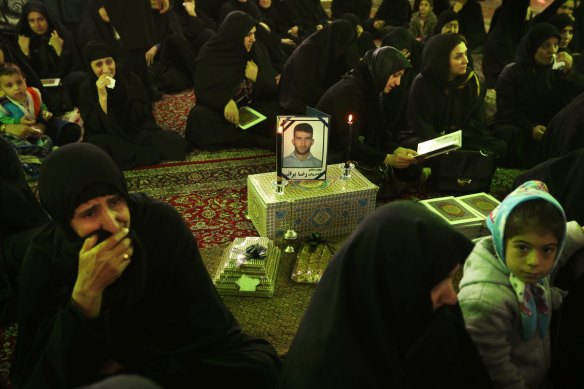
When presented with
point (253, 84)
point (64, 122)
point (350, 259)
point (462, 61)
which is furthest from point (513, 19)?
point (350, 259)

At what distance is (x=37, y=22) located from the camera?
5.01 meters

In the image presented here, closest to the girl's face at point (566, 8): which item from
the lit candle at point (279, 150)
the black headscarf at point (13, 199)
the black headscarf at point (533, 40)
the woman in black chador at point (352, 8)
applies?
the black headscarf at point (533, 40)

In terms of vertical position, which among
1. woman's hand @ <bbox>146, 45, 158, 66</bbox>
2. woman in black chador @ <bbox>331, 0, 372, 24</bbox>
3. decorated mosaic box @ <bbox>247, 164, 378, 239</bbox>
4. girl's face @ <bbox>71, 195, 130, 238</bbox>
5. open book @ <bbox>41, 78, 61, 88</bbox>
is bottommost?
decorated mosaic box @ <bbox>247, 164, 378, 239</bbox>

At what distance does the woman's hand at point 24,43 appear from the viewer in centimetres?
509

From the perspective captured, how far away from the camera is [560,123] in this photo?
11.3ft

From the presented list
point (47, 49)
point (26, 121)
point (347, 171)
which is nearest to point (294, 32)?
point (47, 49)

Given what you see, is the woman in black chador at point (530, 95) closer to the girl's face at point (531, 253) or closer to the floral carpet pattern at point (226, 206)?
the floral carpet pattern at point (226, 206)

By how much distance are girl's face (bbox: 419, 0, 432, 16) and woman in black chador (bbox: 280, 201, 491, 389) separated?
6.73 m

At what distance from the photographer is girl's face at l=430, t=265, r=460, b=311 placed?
1.21 metres

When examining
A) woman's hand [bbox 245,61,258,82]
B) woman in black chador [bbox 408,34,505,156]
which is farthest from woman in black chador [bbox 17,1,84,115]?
woman in black chador [bbox 408,34,505,156]

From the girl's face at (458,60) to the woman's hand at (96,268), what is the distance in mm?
3016

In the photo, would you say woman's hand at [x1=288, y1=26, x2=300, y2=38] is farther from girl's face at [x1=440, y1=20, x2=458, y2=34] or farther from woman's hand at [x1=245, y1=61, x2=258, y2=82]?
woman's hand at [x1=245, y1=61, x2=258, y2=82]

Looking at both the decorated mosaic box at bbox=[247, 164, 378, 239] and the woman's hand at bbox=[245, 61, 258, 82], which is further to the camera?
the woman's hand at bbox=[245, 61, 258, 82]

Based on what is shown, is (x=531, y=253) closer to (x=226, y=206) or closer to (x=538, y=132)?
(x=226, y=206)
